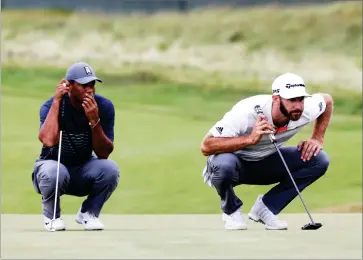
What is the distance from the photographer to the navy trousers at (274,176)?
25.9 feet

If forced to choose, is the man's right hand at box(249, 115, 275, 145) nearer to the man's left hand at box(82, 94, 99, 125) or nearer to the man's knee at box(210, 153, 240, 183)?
the man's knee at box(210, 153, 240, 183)

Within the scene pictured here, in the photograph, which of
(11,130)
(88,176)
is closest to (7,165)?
(11,130)

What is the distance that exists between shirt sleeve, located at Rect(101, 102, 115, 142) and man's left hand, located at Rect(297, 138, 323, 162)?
1.19 meters

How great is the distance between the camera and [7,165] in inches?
534

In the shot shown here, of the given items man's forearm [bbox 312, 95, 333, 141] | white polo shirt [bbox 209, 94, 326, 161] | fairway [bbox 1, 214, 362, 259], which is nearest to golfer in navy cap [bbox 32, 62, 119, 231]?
fairway [bbox 1, 214, 362, 259]

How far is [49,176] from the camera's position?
25.3ft

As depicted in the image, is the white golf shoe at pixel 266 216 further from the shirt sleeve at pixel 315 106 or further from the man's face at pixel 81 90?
the man's face at pixel 81 90

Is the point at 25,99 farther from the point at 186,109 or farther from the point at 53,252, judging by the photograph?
the point at 53,252

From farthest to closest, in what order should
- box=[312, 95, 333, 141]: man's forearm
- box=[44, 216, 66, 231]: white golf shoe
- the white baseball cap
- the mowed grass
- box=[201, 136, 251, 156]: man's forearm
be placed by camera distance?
the mowed grass, box=[312, 95, 333, 141]: man's forearm, box=[44, 216, 66, 231]: white golf shoe, box=[201, 136, 251, 156]: man's forearm, the white baseball cap

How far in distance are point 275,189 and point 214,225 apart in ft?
4.01

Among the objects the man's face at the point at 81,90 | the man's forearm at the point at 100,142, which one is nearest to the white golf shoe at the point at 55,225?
the man's forearm at the point at 100,142

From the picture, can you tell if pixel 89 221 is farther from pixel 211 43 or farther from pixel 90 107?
pixel 211 43

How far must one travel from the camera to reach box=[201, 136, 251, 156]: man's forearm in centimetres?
753

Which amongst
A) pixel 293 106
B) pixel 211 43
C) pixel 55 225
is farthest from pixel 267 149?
pixel 211 43
